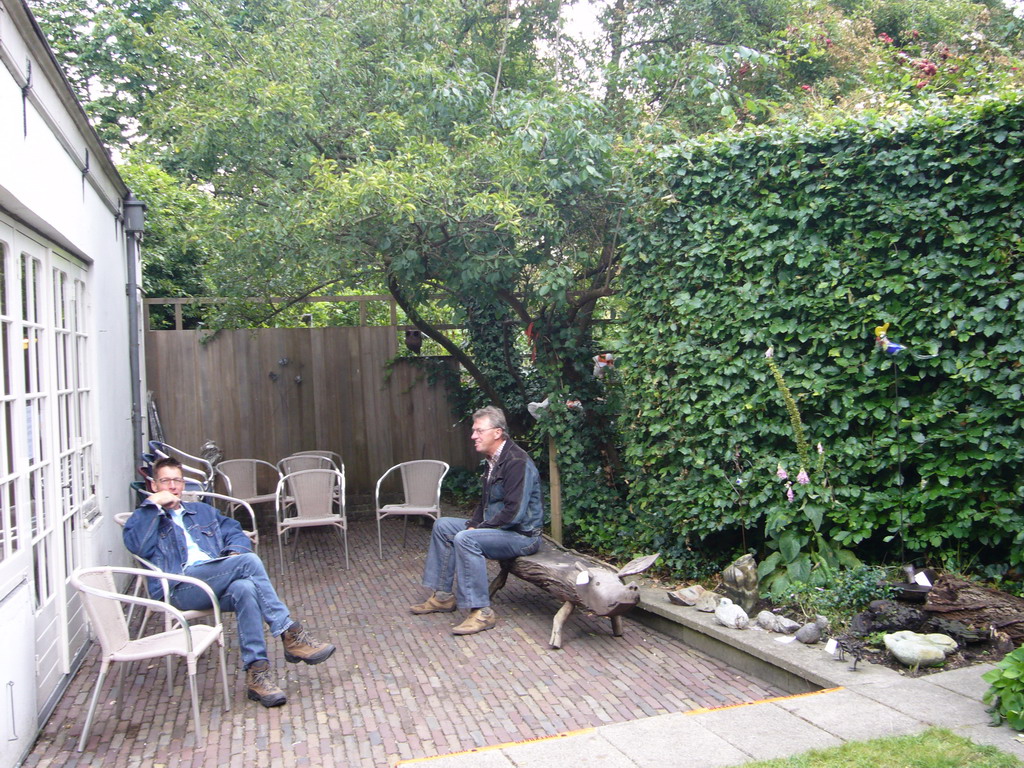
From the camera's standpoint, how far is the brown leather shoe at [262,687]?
158 inches

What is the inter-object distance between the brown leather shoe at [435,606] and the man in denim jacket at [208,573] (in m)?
1.06

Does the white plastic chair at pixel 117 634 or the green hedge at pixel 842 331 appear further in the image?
the green hedge at pixel 842 331

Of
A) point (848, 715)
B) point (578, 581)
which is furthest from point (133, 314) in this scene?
point (848, 715)

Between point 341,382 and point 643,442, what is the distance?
448 centimetres

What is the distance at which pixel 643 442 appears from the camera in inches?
232

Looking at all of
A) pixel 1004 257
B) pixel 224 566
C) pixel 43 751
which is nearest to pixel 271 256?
pixel 224 566

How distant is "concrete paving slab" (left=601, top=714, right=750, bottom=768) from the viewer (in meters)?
3.11

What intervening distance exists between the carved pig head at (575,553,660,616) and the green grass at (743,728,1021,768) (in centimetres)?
166

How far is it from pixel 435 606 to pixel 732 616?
1996 millimetres

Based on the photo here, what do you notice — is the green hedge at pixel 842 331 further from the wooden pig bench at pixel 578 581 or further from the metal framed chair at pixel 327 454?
the metal framed chair at pixel 327 454

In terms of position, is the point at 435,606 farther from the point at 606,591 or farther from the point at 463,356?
the point at 463,356

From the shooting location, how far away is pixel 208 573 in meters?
4.35

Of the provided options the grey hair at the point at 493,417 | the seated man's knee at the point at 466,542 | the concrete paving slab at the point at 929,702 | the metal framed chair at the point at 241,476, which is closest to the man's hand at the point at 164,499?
the seated man's knee at the point at 466,542

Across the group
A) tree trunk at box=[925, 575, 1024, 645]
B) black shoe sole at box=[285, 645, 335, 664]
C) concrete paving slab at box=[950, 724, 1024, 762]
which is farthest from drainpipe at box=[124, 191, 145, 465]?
concrete paving slab at box=[950, 724, 1024, 762]
